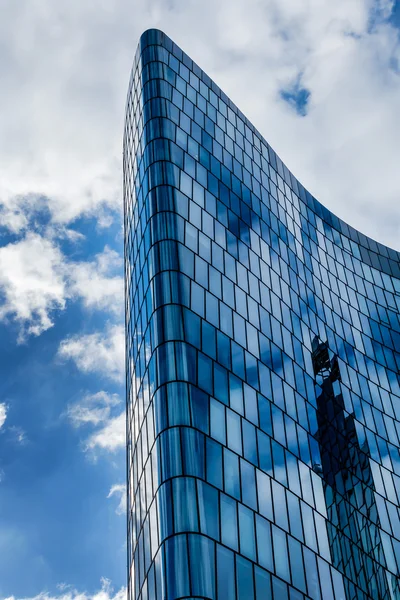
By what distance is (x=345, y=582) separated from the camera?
37.0 m

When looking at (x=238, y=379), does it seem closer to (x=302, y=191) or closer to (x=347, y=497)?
(x=347, y=497)

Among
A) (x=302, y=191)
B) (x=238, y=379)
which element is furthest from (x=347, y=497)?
(x=302, y=191)

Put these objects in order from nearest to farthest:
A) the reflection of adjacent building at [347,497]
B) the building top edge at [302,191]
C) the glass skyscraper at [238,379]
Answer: the glass skyscraper at [238,379]
the reflection of adjacent building at [347,497]
the building top edge at [302,191]

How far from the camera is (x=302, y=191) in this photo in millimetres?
68125

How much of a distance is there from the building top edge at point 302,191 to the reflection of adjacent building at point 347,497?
2188cm

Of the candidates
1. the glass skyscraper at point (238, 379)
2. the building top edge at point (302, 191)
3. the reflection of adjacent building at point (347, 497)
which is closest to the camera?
the glass skyscraper at point (238, 379)

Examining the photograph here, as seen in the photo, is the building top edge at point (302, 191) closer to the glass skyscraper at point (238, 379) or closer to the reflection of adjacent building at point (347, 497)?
the glass skyscraper at point (238, 379)

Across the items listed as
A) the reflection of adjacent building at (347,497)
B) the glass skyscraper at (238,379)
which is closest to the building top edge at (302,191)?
the glass skyscraper at (238,379)

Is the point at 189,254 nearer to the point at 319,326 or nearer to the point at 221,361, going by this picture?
the point at 221,361

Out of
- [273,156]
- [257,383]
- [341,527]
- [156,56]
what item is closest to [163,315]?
[257,383]

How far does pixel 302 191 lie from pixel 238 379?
35997 millimetres

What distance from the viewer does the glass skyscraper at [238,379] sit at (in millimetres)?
29703

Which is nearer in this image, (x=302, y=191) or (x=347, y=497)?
(x=347, y=497)

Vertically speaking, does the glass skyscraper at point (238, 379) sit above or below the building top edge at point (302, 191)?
below
